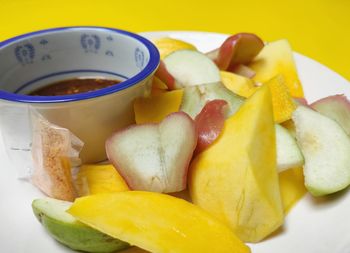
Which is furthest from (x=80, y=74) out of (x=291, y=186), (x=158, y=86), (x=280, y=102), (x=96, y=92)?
(x=291, y=186)

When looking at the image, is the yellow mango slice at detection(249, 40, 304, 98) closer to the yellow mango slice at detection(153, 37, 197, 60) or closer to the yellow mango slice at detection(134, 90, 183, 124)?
the yellow mango slice at detection(153, 37, 197, 60)

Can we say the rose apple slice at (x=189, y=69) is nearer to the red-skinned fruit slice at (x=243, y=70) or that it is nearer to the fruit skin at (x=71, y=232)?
the red-skinned fruit slice at (x=243, y=70)

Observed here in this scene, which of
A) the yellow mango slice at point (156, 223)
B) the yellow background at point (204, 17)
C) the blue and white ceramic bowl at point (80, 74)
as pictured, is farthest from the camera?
the yellow background at point (204, 17)

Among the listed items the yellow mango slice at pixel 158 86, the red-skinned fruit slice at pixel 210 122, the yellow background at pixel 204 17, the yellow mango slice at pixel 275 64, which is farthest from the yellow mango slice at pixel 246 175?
the yellow background at pixel 204 17

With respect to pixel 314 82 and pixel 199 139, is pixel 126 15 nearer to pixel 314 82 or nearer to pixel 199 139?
pixel 314 82

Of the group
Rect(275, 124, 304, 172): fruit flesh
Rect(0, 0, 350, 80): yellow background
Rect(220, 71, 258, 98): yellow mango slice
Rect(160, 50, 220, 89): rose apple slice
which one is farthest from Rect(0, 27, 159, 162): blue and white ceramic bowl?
Rect(0, 0, 350, 80): yellow background

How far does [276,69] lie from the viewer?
4.77 feet

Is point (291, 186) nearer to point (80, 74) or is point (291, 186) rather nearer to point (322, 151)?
point (322, 151)

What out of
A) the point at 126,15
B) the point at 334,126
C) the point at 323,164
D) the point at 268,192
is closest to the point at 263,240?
the point at 268,192

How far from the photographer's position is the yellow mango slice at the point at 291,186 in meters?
0.98

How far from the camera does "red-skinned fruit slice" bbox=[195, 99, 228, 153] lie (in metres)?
0.96

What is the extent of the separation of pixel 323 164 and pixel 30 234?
2.03 feet

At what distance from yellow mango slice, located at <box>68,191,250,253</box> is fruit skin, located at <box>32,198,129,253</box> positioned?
0.03m

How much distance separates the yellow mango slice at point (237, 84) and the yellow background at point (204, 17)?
108cm
